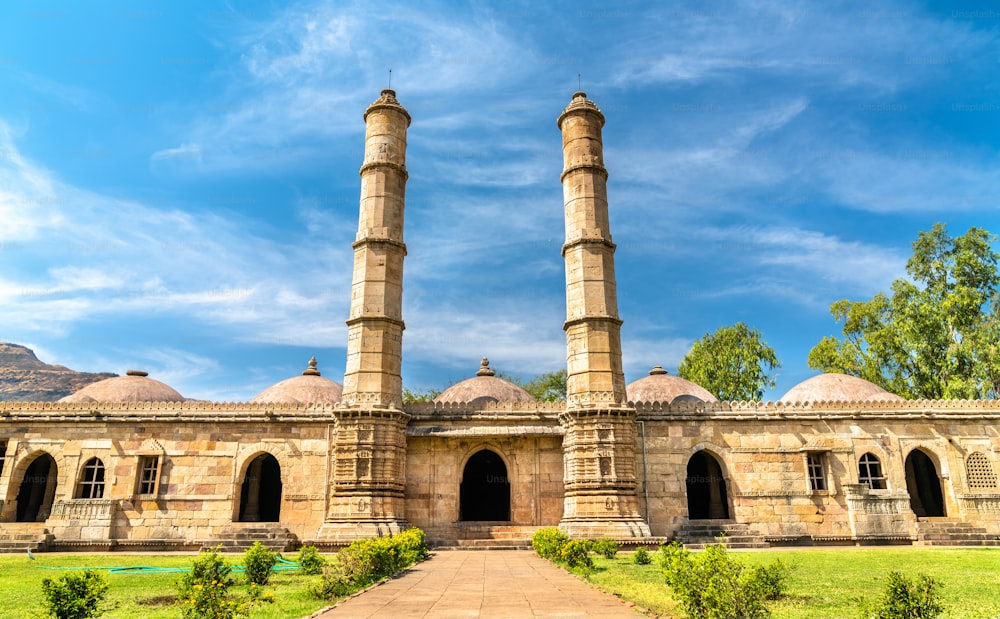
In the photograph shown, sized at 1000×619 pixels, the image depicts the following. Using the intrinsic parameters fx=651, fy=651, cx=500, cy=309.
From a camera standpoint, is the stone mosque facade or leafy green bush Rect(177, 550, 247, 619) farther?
the stone mosque facade

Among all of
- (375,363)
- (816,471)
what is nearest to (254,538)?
(375,363)

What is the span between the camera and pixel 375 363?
17.2 m

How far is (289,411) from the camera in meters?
18.0

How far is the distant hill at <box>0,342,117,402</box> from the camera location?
68912 millimetres

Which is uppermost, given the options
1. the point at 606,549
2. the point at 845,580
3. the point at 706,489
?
the point at 706,489

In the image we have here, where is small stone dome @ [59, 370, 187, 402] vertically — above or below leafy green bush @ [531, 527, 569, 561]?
above

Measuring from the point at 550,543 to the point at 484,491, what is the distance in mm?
8056

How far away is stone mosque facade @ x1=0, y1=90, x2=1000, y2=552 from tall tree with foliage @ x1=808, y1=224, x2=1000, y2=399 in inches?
308

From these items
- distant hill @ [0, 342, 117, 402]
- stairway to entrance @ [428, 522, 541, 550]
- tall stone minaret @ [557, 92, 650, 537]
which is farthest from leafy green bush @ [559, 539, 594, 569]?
distant hill @ [0, 342, 117, 402]

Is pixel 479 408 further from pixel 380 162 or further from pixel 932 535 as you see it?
pixel 932 535

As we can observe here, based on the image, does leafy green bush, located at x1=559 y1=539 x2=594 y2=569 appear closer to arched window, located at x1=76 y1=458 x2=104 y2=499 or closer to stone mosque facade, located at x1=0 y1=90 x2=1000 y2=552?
stone mosque facade, located at x1=0 y1=90 x2=1000 y2=552

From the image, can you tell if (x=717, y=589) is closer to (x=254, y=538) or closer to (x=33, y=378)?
(x=254, y=538)

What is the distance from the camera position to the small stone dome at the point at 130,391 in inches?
824

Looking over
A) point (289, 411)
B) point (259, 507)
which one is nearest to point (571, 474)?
point (289, 411)
